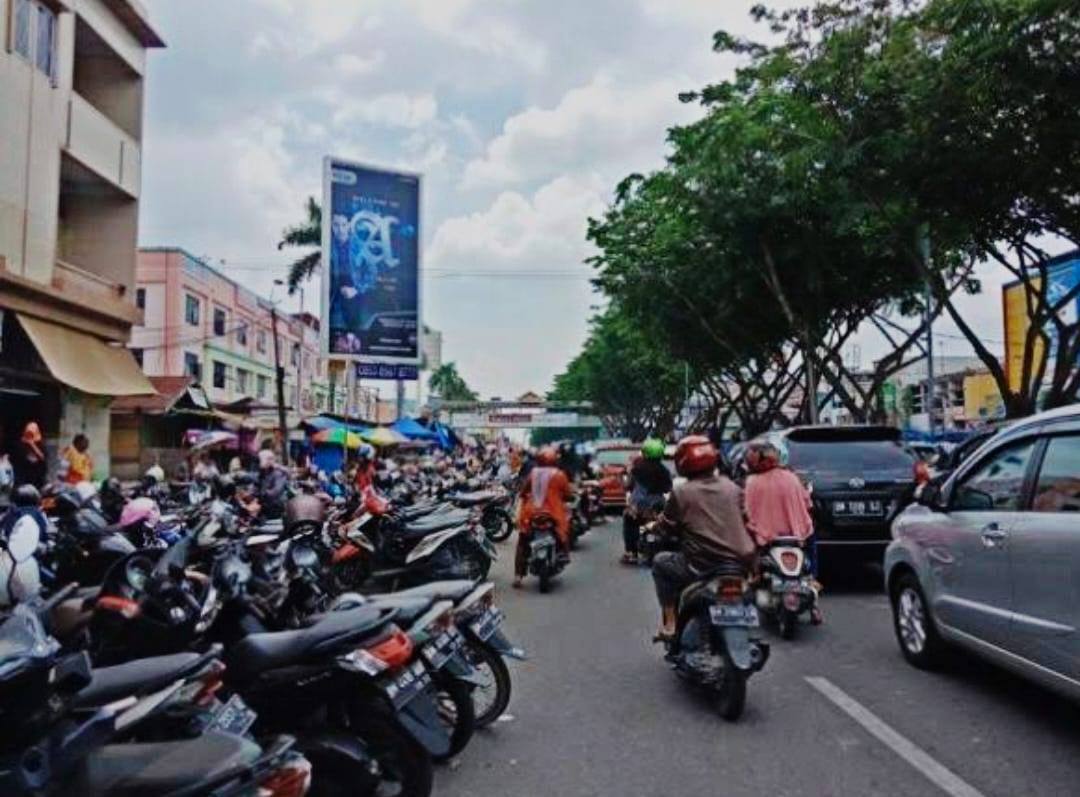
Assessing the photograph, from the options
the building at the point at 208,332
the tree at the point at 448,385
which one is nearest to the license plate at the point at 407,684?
the building at the point at 208,332

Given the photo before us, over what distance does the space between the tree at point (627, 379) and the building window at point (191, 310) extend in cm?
1729

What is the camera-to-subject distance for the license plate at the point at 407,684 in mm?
3826

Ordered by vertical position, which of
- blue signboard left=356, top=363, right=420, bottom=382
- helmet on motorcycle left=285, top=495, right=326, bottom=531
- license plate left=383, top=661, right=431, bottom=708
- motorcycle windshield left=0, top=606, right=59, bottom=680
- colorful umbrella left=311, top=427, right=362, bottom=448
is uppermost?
blue signboard left=356, top=363, right=420, bottom=382

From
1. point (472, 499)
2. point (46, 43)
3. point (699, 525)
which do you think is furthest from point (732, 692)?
point (46, 43)

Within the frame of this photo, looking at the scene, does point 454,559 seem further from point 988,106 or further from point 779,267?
point 779,267

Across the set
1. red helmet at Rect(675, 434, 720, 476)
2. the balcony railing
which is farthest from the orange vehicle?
red helmet at Rect(675, 434, 720, 476)

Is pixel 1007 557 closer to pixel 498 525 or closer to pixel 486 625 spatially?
pixel 486 625

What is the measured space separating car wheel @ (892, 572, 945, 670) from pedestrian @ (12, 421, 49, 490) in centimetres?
1016

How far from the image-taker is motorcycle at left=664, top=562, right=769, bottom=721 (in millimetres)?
5195

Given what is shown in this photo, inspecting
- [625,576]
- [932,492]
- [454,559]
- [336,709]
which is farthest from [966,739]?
[625,576]

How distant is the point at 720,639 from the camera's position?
5.28 metres

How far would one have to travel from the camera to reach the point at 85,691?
2.98 m

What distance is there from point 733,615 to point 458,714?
1635mm

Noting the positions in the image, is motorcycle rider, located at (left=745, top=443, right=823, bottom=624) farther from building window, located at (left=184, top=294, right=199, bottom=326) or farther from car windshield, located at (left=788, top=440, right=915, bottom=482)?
building window, located at (left=184, top=294, right=199, bottom=326)
